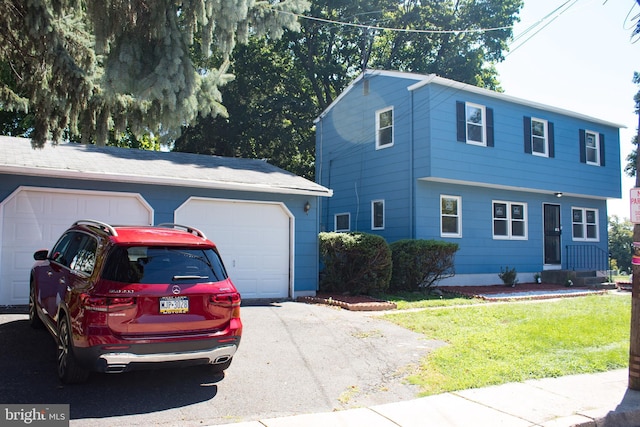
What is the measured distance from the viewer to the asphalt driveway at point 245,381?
5.15m

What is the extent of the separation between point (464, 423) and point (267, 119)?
81.1 ft

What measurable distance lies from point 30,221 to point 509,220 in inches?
590

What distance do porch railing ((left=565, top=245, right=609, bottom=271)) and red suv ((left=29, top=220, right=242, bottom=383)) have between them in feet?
57.5

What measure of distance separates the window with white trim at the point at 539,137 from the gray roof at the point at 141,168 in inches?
367

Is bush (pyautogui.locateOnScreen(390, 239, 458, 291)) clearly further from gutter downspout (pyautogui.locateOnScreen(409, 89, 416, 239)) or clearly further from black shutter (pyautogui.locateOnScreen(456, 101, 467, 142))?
black shutter (pyautogui.locateOnScreen(456, 101, 467, 142))

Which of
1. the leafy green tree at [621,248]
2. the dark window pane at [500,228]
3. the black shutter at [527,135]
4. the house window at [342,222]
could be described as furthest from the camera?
the leafy green tree at [621,248]

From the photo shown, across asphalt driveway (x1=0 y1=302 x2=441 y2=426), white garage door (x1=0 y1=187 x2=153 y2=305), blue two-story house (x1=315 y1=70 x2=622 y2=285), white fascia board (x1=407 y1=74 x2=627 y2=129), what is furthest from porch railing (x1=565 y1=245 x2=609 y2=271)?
white garage door (x1=0 y1=187 x2=153 y2=305)

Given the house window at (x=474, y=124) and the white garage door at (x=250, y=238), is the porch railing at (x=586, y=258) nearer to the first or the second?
the house window at (x=474, y=124)

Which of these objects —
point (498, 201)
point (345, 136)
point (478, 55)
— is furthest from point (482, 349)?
point (478, 55)

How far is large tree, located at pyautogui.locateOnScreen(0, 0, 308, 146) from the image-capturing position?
6.25 metres

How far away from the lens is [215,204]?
1230 cm

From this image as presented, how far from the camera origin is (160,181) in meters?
11.4

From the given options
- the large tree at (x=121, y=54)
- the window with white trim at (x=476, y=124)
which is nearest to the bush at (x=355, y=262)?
the window with white trim at (x=476, y=124)

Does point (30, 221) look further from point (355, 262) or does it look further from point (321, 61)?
point (321, 61)
